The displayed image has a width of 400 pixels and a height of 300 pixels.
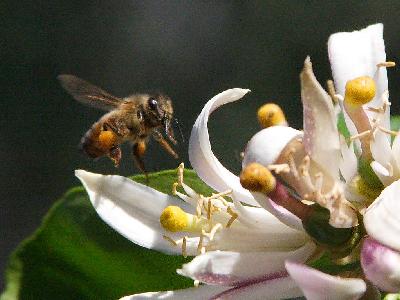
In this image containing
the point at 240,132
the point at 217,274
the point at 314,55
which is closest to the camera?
the point at 217,274

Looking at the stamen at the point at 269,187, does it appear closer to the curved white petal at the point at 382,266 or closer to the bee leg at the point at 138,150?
the curved white petal at the point at 382,266

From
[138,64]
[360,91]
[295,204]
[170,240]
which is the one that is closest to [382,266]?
[295,204]

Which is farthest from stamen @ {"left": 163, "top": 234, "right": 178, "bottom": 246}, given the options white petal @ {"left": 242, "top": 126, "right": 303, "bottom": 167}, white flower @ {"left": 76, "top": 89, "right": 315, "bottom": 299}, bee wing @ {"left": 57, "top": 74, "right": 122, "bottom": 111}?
bee wing @ {"left": 57, "top": 74, "right": 122, "bottom": 111}

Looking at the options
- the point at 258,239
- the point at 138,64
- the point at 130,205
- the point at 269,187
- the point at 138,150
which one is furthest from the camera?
the point at 138,64

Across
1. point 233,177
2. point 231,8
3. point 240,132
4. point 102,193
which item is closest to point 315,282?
point 233,177

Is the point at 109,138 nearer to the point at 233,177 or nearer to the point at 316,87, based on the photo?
the point at 233,177

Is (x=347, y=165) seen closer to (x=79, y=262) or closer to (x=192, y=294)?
(x=192, y=294)
